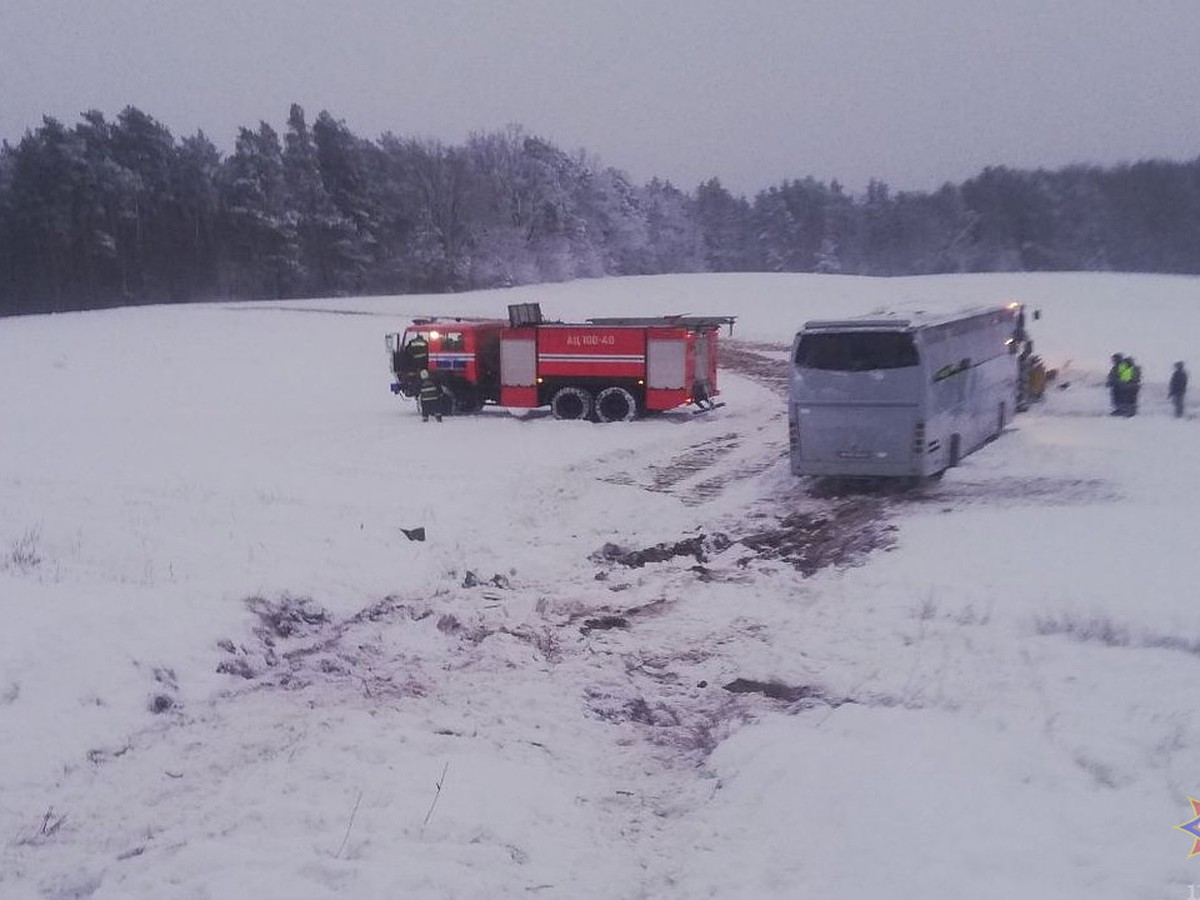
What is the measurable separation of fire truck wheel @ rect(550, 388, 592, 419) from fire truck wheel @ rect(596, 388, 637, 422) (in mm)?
319

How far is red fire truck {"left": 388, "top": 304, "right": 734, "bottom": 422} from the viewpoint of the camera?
2312 centimetres

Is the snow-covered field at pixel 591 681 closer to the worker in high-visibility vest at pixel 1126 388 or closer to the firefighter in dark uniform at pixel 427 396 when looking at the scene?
the worker in high-visibility vest at pixel 1126 388

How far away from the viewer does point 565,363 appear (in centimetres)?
2344

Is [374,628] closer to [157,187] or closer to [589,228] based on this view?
[157,187]

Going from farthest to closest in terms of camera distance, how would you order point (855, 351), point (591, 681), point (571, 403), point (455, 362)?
point (455, 362) < point (571, 403) < point (855, 351) < point (591, 681)

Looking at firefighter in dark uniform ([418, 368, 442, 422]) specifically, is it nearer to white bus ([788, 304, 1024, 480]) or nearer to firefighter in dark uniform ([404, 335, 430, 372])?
firefighter in dark uniform ([404, 335, 430, 372])

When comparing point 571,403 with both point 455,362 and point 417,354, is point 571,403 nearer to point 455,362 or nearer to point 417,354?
point 455,362

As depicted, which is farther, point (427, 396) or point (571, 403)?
point (571, 403)

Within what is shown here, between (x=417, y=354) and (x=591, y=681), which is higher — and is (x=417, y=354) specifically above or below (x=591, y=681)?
above

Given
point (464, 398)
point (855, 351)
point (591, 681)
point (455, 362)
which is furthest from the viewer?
point (464, 398)

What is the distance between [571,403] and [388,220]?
66031 mm

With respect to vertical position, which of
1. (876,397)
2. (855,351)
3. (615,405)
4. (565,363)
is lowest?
(615,405)

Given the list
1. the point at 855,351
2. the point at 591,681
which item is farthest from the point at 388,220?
the point at 591,681

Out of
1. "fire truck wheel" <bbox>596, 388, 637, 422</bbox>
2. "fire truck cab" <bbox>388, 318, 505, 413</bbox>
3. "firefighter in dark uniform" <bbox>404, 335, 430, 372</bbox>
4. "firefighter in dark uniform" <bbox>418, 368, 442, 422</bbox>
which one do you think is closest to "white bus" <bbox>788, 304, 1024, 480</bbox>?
"fire truck wheel" <bbox>596, 388, 637, 422</bbox>
